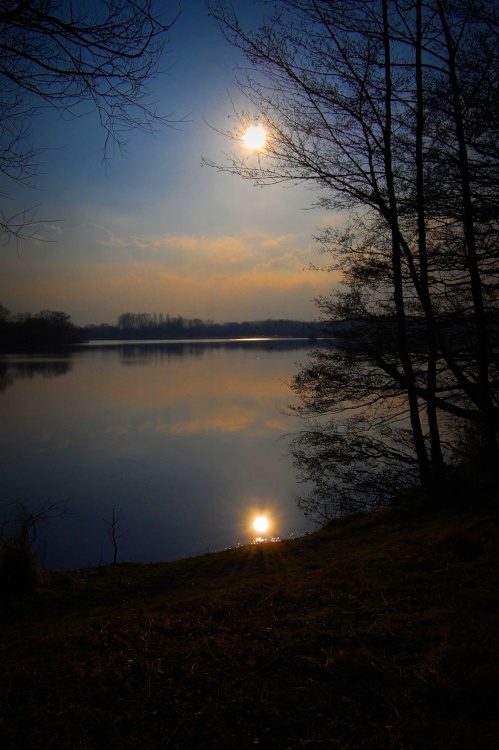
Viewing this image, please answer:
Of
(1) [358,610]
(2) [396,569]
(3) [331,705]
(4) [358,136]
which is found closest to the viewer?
(3) [331,705]

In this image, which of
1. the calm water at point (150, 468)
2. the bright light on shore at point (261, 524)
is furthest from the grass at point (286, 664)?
the bright light on shore at point (261, 524)

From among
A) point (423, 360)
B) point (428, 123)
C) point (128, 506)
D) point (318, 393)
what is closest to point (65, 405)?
point (128, 506)

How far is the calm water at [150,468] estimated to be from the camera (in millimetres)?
10516

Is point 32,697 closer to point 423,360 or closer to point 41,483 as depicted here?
point 423,360

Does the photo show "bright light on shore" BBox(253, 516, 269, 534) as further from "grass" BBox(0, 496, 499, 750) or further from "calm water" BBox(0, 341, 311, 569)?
"grass" BBox(0, 496, 499, 750)

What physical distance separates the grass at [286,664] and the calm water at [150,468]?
195 inches

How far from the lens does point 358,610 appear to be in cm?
397

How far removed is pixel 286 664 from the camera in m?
3.15

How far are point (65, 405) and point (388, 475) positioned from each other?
19.4m

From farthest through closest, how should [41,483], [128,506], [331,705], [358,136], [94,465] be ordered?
1. [94,465]
2. [41,483]
3. [128,506]
4. [358,136]
5. [331,705]

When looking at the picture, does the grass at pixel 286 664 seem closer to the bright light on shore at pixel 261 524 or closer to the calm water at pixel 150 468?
the calm water at pixel 150 468

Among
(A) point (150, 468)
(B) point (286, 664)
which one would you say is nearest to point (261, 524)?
(A) point (150, 468)

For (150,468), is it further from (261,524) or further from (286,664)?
(286,664)

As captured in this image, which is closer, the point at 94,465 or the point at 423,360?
the point at 423,360
